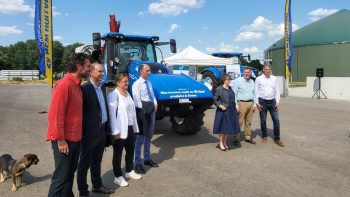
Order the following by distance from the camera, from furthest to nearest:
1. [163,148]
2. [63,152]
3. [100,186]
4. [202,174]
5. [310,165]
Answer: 1. [163,148]
2. [310,165]
3. [202,174]
4. [100,186]
5. [63,152]

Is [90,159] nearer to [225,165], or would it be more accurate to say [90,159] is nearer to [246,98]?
[225,165]

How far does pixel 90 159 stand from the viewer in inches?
160

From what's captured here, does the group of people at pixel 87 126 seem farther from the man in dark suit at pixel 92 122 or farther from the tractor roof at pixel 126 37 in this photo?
the tractor roof at pixel 126 37

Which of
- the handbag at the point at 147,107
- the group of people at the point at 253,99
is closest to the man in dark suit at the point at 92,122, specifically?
the handbag at the point at 147,107

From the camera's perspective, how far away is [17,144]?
7.20 metres

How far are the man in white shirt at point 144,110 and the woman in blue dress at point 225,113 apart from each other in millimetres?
1686

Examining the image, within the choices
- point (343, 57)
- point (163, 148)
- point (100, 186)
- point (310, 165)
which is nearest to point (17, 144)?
point (163, 148)

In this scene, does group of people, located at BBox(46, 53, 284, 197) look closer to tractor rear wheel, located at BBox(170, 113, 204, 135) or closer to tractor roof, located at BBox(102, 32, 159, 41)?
tractor rear wheel, located at BBox(170, 113, 204, 135)

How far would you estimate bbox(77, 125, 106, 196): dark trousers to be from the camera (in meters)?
3.91

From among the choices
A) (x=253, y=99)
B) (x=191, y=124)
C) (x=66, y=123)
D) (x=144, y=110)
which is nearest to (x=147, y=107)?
(x=144, y=110)

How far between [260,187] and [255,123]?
569cm

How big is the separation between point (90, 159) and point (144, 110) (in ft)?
5.34

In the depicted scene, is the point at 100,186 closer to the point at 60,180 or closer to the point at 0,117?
the point at 60,180

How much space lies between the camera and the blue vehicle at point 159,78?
674cm
